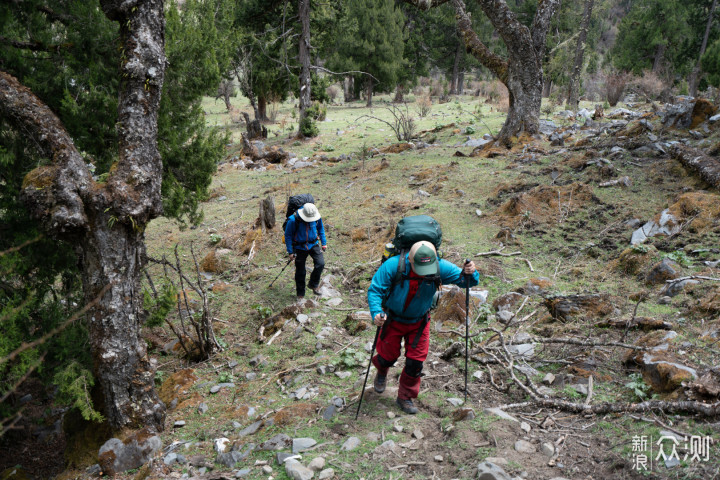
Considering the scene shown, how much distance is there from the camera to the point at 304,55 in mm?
18312

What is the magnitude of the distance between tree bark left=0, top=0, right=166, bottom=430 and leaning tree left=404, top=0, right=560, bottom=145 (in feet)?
29.3

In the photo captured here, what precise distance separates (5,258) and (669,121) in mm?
12639

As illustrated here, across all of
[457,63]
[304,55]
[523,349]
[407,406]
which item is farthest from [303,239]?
[457,63]

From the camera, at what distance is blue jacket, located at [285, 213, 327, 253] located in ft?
22.5

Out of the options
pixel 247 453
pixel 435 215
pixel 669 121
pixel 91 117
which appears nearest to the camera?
pixel 247 453

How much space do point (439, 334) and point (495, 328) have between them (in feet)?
2.22

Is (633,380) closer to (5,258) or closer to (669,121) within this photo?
(5,258)

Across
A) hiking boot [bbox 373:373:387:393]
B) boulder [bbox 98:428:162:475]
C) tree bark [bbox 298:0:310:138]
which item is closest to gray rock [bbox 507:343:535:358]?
hiking boot [bbox 373:373:387:393]

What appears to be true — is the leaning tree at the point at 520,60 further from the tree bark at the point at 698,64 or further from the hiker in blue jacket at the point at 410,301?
the tree bark at the point at 698,64

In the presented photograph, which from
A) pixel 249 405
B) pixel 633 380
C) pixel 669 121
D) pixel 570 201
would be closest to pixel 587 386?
pixel 633 380

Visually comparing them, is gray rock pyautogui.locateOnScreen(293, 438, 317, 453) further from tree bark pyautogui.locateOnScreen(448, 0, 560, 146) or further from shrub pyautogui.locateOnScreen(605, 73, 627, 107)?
shrub pyautogui.locateOnScreen(605, 73, 627, 107)

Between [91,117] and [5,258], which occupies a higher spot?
[91,117]

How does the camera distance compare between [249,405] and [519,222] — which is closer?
[249,405]

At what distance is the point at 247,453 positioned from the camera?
3.98 metres
